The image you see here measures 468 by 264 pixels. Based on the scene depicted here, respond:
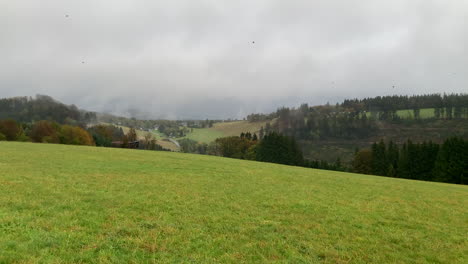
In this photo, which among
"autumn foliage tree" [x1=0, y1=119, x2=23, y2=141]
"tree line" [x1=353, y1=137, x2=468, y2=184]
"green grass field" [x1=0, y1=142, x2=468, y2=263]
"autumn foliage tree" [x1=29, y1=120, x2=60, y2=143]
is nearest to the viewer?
"green grass field" [x1=0, y1=142, x2=468, y2=263]

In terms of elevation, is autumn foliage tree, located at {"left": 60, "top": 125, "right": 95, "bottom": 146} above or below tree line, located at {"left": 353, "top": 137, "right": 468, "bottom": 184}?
above

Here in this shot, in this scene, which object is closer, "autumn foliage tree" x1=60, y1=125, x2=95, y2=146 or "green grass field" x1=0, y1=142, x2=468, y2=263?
"green grass field" x1=0, y1=142, x2=468, y2=263

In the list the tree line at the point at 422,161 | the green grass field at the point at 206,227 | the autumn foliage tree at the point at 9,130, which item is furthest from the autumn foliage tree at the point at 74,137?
the tree line at the point at 422,161

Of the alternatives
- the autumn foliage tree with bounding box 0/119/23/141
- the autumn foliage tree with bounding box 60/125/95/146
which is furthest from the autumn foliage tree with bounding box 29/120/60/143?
the autumn foliage tree with bounding box 0/119/23/141

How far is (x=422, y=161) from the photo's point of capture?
94.5 meters

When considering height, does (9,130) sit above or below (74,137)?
above

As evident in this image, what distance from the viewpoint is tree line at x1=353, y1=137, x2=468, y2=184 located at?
7962cm

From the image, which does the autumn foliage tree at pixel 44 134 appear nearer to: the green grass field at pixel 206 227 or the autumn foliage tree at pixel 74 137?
the autumn foliage tree at pixel 74 137

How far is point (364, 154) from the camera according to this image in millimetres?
117375

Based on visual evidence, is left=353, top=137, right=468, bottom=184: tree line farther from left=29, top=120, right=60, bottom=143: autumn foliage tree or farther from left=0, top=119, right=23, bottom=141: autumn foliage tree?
left=0, top=119, right=23, bottom=141: autumn foliage tree

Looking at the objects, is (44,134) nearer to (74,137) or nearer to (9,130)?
(74,137)

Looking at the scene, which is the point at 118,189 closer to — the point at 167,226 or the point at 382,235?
the point at 167,226

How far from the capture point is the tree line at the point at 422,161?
7962 cm

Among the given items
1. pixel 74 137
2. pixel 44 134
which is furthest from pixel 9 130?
pixel 74 137
